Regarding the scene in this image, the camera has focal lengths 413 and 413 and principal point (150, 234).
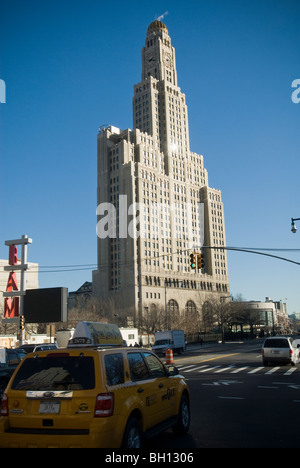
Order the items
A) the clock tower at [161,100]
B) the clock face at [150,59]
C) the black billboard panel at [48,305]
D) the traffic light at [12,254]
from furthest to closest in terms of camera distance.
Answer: the clock face at [150,59] < the clock tower at [161,100] < the black billboard panel at [48,305] < the traffic light at [12,254]

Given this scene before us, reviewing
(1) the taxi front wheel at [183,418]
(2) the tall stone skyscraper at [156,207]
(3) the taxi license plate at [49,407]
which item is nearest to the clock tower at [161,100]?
(2) the tall stone skyscraper at [156,207]

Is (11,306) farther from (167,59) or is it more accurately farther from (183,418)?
(167,59)

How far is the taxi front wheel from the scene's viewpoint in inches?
315

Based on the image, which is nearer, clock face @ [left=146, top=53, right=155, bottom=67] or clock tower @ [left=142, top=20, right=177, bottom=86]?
clock tower @ [left=142, top=20, right=177, bottom=86]

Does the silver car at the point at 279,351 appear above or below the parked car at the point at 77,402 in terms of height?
below

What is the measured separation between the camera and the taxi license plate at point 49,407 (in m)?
5.62

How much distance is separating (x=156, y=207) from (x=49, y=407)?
11582 cm

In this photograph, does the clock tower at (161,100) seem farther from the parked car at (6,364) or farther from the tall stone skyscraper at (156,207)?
the parked car at (6,364)

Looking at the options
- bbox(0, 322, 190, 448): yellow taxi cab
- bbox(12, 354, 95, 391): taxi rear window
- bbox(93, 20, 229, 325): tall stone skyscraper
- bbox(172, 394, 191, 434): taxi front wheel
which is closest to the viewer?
bbox(0, 322, 190, 448): yellow taxi cab

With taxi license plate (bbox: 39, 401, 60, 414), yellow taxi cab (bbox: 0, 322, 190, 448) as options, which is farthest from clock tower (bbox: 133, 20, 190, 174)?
taxi license plate (bbox: 39, 401, 60, 414)

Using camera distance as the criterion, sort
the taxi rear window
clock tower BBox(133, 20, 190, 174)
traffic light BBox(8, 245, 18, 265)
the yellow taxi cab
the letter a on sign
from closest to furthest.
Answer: the yellow taxi cab, the taxi rear window, the letter a on sign, traffic light BBox(8, 245, 18, 265), clock tower BBox(133, 20, 190, 174)

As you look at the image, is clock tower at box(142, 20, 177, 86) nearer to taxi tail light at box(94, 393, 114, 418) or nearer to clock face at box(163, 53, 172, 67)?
clock face at box(163, 53, 172, 67)

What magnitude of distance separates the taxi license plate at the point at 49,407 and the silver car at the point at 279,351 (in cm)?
2053
